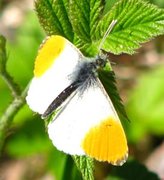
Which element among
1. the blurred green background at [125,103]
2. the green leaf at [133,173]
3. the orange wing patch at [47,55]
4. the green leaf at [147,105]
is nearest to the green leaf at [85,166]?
the orange wing patch at [47,55]

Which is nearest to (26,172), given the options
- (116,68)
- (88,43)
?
(116,68)

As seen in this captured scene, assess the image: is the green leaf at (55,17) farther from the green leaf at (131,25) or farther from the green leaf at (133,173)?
the green leaf at (133,173)

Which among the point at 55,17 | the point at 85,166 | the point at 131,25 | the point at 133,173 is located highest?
the point at 55,17

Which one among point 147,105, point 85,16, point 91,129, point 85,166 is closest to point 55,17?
point 85,16

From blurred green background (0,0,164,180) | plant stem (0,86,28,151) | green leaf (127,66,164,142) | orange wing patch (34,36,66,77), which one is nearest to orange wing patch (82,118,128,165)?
orange wing patch (34,36,66,77)

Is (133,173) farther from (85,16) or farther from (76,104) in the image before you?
(85,16)

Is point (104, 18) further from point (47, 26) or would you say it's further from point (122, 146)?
point (122, 146)
